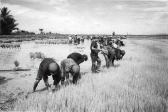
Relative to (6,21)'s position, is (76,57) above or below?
below

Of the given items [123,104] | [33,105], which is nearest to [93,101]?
[123,104]

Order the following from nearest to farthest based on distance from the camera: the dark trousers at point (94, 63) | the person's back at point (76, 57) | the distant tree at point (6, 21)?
1. the person's back at point (76, 57)
2. the dark trousers at point (94, 63)
3. the distant tree at point (6, 21)

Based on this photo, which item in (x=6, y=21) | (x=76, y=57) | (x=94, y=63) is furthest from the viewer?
(x=6, y=21)

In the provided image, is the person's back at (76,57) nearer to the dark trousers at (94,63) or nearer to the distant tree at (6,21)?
the dark trousers at (94,63)

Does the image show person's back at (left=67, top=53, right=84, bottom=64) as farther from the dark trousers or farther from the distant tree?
the distant tree

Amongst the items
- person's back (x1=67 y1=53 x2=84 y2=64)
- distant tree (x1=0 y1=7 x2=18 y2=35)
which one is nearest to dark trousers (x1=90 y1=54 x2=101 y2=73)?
person's back (x1=67 y1=53 x2=84 y2=64)

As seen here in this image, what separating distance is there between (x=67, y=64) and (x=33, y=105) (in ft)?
5.70

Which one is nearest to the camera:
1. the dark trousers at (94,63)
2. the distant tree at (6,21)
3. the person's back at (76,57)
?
the person's back at (76,57)

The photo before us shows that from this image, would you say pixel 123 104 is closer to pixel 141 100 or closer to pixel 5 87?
pixel 141 100

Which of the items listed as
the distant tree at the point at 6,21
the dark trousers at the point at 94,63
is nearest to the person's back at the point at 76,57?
the dark trousers at the point at 94,63

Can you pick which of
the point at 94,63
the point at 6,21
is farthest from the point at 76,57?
the point at 6,21

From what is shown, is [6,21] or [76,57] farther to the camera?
[6,21]

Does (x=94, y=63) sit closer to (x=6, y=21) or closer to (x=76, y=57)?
(x=76, y=57)

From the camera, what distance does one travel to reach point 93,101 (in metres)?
3.67
